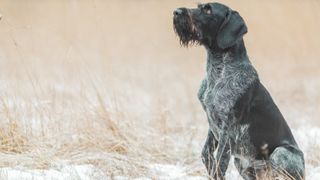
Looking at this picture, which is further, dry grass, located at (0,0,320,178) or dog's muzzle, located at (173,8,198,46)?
dry grass, located at (0,0,320,178)

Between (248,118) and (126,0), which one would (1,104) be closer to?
(248,118)

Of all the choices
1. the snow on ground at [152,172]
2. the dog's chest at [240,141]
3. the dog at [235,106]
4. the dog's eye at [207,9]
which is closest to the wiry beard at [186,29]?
the dog at [235,106]

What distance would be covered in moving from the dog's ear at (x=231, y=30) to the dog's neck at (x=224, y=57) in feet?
0.27

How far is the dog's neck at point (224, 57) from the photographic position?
5.84m

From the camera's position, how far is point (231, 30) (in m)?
5.71

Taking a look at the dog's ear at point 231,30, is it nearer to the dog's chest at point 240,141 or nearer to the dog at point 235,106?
the dog at point 235,106

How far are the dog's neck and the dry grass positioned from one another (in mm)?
1065

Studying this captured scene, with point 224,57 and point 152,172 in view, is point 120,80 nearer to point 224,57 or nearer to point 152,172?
point 152,172

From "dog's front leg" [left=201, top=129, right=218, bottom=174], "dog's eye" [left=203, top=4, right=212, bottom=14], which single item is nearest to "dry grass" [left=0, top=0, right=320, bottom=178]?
"dog's front leg" [left=201, top=129, right=218, bottom=174]

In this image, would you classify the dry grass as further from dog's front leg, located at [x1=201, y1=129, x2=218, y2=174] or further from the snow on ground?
dog's front leg, located at [x1=201, y1=129, x2=218, y2=174]

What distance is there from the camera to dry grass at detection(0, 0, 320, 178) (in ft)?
22.5

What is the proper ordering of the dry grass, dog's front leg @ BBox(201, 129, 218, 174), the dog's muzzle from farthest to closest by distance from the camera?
the dry grass
dog's front leg @ BBox(201, 129, 218, 174)
the dog's muzzle

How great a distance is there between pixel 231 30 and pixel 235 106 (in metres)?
0.58

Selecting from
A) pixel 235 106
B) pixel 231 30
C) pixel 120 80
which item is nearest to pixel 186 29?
pixel 231 30
